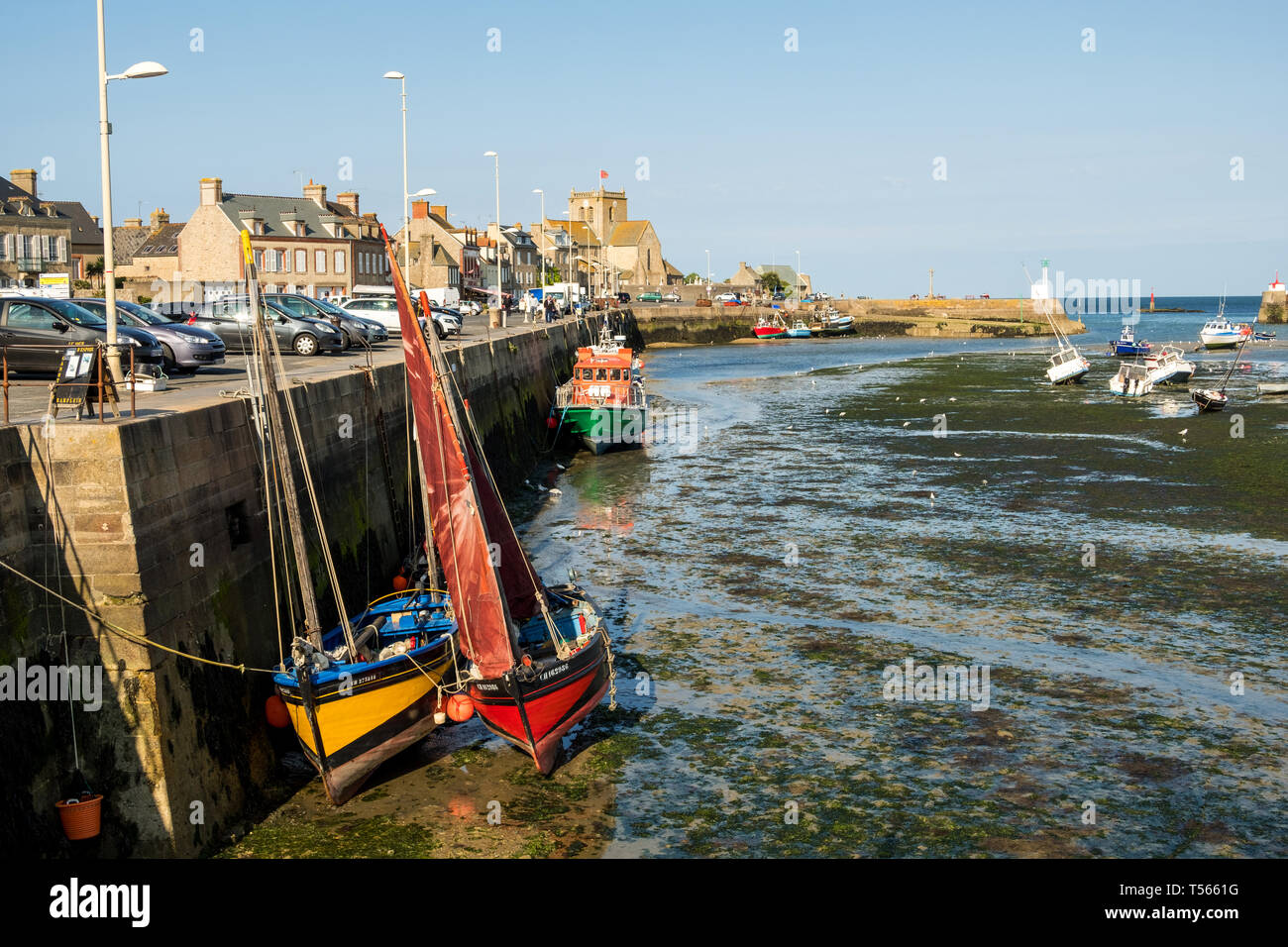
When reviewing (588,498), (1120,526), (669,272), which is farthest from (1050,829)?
(669,272)

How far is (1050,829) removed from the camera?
13156mm

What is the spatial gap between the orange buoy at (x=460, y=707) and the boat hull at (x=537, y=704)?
0.32 ft

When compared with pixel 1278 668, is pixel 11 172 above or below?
above

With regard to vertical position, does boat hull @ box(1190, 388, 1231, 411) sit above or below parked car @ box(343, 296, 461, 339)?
below

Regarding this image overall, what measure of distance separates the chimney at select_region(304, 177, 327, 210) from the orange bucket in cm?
7589

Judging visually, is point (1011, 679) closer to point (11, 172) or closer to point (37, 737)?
point (37, 737)

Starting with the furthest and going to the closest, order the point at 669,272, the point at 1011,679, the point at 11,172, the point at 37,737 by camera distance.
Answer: the point at 669,272
the point at 11,172
the point at 1011,679
the point at 37,737

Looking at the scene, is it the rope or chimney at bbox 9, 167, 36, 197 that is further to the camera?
chimney at bbox 9, 167, 36, 197

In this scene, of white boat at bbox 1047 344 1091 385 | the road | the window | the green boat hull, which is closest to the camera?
the road

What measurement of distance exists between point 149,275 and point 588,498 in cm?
5374

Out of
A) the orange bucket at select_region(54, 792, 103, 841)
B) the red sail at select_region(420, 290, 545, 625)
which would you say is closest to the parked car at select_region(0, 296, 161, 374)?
the red sail at select_region(420, 290, 545, 625)

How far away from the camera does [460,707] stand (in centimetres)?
1489

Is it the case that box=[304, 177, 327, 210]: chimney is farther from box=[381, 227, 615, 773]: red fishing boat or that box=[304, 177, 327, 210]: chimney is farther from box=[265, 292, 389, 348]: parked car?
box=[381, 227, 615, 773]: red fishing boat

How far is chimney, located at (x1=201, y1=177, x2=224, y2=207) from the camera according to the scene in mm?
72188
